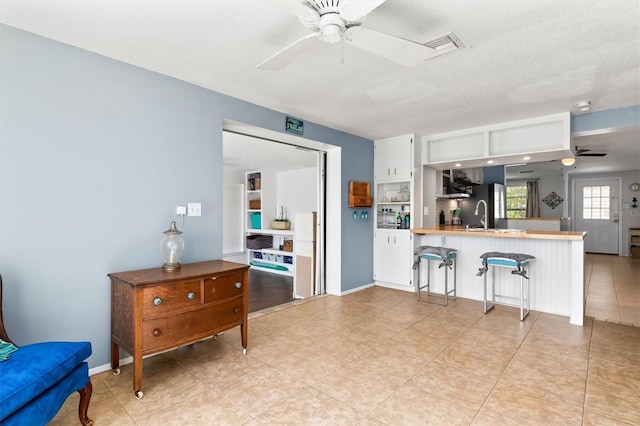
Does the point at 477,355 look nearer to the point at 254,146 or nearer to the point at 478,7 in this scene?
the point at 478,7

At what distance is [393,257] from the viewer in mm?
5020

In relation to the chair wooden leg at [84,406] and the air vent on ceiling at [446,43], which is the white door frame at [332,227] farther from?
the chair wooden leg at [84,406]

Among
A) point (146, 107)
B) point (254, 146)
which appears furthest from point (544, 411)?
point (254, 146)

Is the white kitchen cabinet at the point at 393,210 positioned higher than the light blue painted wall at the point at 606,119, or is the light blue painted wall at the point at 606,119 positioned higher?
the light blue painted wall at the point at 606,119

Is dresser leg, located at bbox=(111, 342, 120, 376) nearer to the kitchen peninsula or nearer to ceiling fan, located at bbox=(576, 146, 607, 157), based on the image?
the kitchen peninsula

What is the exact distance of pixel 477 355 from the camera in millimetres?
2721

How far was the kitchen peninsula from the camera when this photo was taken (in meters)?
3.49

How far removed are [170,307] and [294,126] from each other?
98.9 inches

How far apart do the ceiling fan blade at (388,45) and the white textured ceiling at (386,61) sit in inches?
10.0

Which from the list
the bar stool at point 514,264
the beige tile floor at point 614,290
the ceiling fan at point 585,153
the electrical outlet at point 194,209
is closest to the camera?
the electrical outlet at point 194,209

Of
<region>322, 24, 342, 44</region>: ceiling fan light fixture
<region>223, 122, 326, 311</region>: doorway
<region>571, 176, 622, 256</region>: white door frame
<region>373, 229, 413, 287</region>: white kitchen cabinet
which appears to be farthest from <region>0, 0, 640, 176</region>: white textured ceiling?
<region>571, 176, 622, 256</region>: white door frame

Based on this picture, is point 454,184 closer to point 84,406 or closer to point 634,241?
point 634,241

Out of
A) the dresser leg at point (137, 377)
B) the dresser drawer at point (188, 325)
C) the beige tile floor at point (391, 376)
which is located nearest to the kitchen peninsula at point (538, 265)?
the beige tile floor at point (391, 376)

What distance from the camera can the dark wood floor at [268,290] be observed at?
4.44 metres
